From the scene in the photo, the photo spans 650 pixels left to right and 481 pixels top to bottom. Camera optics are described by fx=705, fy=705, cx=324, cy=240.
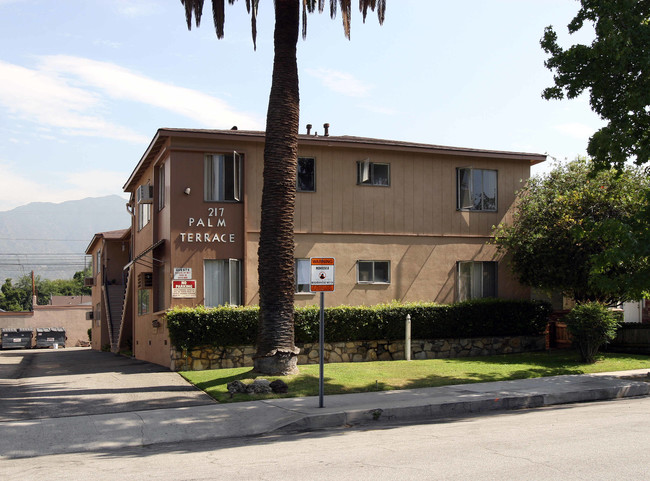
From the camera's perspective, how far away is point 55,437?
10.8 meters

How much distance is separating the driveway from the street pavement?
0.02 meters

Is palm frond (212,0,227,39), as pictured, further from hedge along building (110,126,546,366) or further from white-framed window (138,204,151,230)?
white-framed window (138,204,151,230)

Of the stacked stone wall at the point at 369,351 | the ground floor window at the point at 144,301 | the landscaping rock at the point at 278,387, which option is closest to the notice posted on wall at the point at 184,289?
the stacked stone wall at the point at 369,351

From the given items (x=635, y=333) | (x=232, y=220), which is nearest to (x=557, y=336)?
(x=635, y=333)

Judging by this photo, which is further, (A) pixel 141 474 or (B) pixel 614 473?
(A) pixel 141 474

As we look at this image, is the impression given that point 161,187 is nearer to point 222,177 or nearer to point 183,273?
point 222,177

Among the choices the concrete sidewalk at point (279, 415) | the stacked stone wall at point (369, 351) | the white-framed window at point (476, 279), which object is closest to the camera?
the concrete sidewalk at point (279, 415)

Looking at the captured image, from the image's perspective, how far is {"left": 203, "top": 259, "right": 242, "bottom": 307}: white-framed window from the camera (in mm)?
20391

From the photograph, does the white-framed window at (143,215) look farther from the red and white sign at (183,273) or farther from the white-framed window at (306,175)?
the white-framed window at (306,175)

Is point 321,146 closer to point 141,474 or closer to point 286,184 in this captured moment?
point 286,184

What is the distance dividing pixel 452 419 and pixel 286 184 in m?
6.89

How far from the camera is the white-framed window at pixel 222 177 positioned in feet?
67.7

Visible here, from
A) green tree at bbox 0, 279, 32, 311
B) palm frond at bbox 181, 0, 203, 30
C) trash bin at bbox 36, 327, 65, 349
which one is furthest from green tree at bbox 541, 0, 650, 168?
green tree at bbox 0, 279, 32, 311

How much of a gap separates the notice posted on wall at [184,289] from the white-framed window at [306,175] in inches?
173
